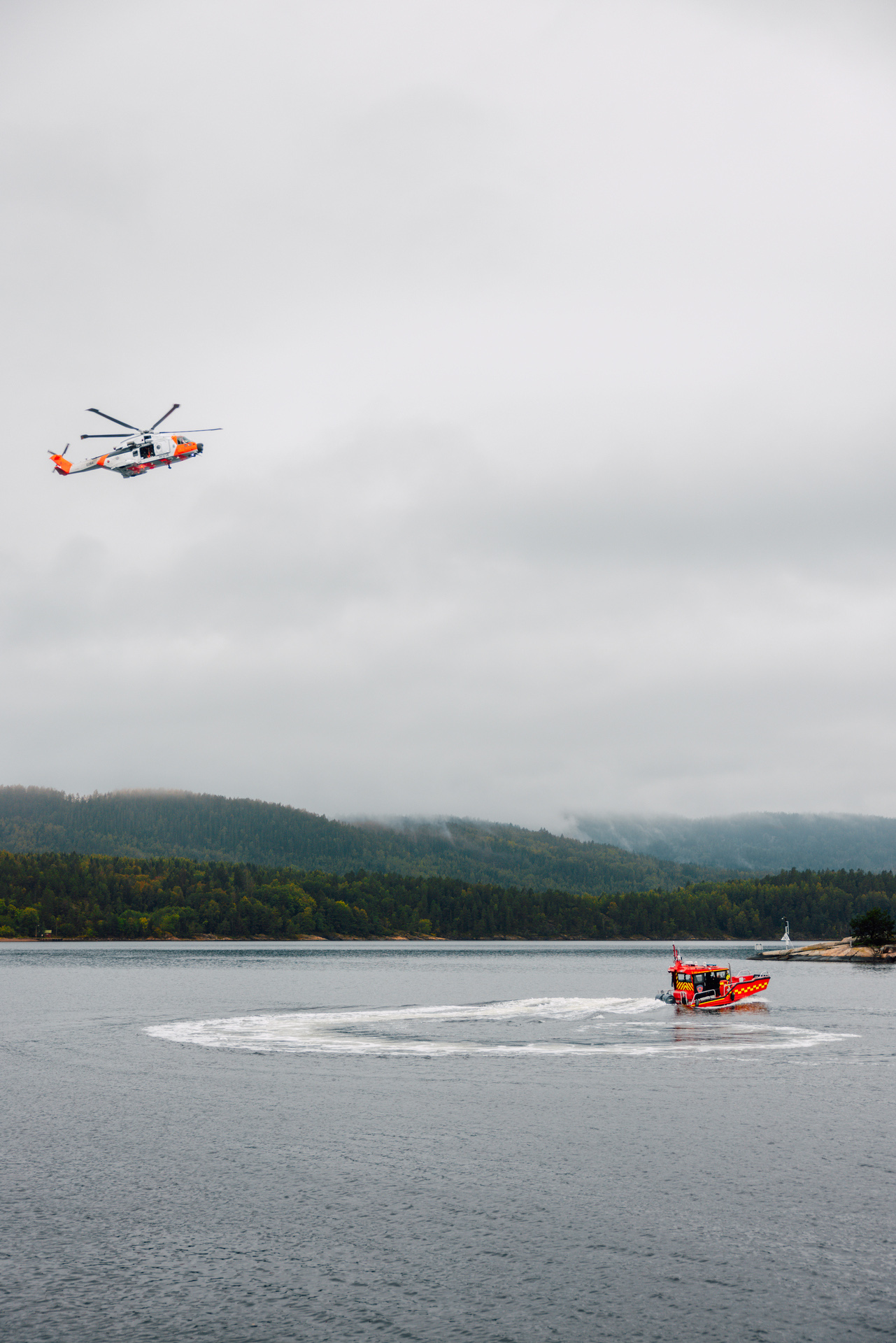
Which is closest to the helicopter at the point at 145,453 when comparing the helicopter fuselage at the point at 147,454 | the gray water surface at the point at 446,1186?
the helicopter fuselage at the point at 147,454

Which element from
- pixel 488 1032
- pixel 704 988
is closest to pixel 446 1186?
pixel 488 1032

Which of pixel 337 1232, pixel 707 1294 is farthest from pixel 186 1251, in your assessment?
pixel 707 1294

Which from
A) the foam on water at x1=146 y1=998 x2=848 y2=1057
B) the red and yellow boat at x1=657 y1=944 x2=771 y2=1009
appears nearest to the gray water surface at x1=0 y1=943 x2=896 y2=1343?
the foam on water at x1=146 y1=998 x2=848 y2=1057

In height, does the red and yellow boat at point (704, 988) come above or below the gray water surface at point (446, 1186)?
below

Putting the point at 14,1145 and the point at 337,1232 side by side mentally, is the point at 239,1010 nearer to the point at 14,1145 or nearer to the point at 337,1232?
the point at 14,1145

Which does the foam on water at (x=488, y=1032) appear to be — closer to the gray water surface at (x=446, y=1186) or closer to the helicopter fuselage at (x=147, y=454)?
the gray water surface at (x=446, y=1186)
